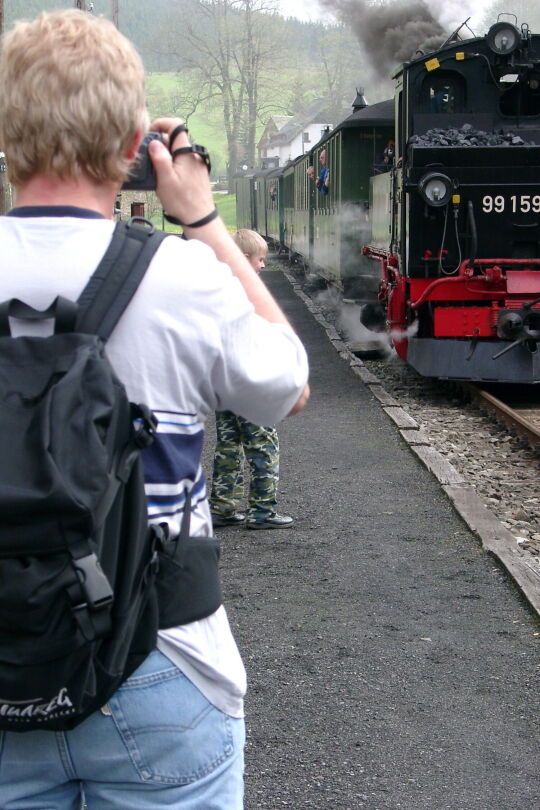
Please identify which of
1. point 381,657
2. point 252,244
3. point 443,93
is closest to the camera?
point 381,657

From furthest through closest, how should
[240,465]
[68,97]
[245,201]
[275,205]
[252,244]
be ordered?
[245,201]
[275,205]
[240,465]
[252,244]
[68,97]

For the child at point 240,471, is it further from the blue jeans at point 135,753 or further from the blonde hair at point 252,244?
the blue jeans at point 135,753

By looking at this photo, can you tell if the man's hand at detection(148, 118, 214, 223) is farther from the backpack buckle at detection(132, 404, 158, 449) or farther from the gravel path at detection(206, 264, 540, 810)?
the gravel path at detection(206, 264, 540, 810)

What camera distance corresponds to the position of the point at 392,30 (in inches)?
771

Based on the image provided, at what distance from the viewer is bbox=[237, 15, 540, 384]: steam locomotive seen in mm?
10109

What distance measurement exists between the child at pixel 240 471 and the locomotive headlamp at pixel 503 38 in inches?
244

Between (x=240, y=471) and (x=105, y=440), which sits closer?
(x=105, y=440)

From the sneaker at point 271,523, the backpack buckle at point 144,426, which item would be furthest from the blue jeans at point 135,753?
the sneaker at point 271,523

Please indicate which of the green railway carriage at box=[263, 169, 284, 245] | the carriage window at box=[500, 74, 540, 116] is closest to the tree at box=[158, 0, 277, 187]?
the green railway carriage at box=[263, 169, 284, 245]

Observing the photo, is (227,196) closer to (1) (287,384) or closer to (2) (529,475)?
(2) (529,475)

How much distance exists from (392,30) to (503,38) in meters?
9.09

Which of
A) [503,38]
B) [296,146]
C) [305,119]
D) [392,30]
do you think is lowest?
[503,38]

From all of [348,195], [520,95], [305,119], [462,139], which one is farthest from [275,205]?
[305,119]

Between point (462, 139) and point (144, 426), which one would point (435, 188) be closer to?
point (462, 139)
